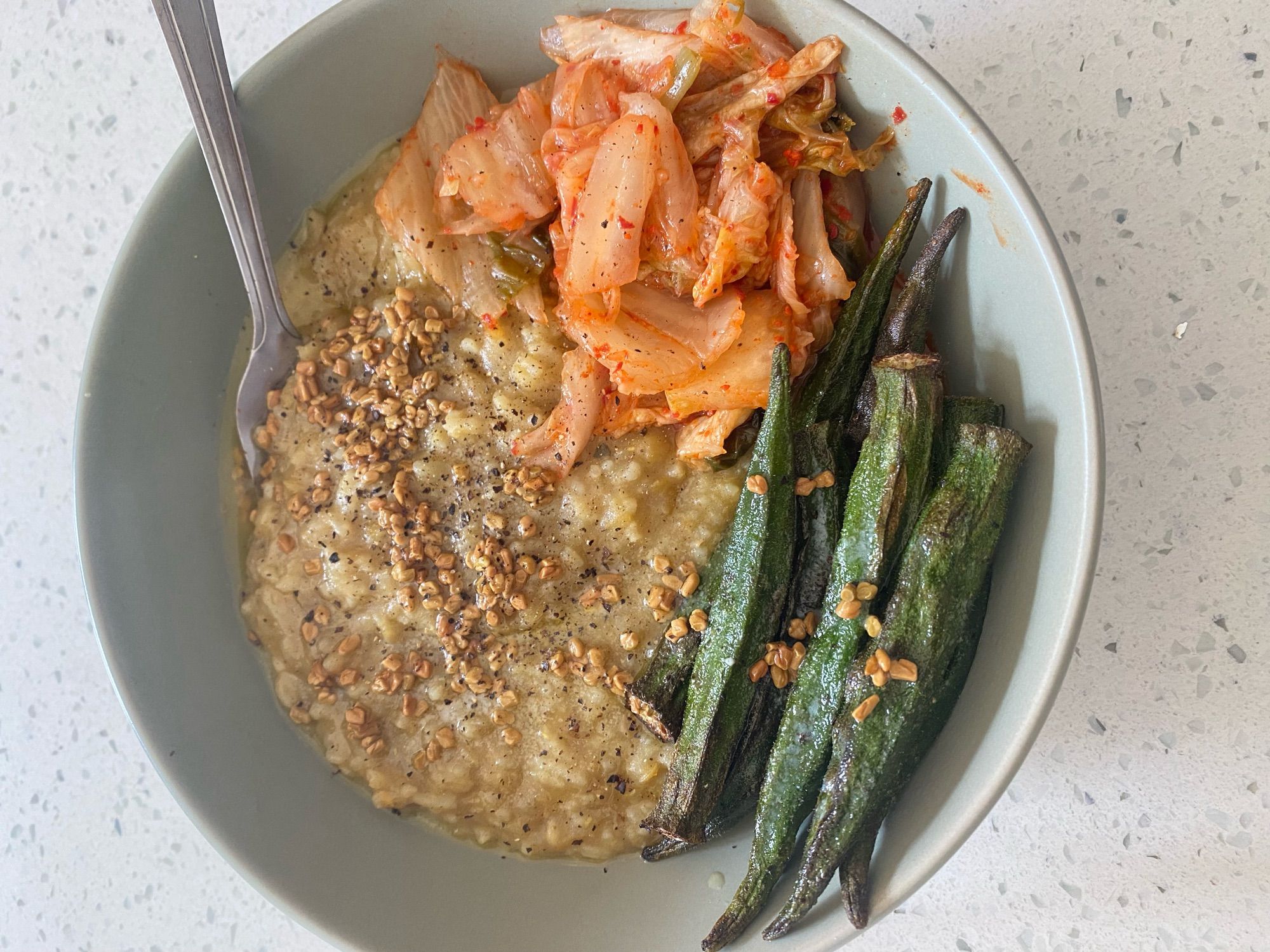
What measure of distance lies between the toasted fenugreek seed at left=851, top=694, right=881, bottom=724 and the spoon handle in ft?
4.61

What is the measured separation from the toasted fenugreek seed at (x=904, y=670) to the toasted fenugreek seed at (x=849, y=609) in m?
0.11

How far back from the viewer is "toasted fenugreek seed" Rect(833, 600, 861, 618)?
5.32ft

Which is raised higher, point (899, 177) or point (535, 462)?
point (899, 177)

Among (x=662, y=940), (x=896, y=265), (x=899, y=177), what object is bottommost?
(x=662, y=940)

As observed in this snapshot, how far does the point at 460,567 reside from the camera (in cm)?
188

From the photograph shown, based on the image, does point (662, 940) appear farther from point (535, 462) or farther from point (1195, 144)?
point (1195, 144)

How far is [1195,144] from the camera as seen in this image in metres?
1.81

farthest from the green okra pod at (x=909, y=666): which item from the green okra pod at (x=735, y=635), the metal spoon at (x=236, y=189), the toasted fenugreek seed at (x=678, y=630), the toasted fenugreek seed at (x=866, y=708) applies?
the metal spoon at (x=236, y=189)

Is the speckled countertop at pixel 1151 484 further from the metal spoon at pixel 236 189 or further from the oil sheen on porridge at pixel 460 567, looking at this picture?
the metal spoon at pixel 236 189

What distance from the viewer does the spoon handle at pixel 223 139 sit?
165 centimetres

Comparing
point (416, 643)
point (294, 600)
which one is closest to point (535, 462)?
point (416, 643)

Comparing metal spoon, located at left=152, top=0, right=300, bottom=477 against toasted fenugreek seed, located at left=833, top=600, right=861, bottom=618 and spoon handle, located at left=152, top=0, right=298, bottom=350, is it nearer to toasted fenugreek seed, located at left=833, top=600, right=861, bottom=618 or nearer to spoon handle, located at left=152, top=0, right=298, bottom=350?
spoon handle, located at left=152, top=0, right=298, bottom=350

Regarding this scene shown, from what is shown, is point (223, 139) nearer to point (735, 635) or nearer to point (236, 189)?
point (236, 189)

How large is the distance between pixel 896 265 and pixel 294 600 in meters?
1.42
